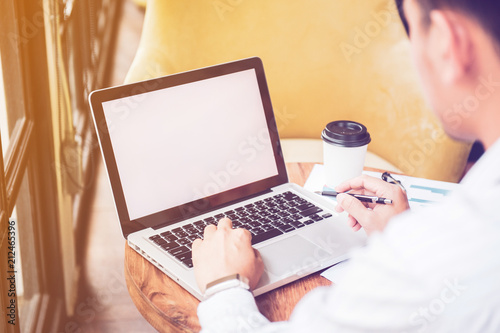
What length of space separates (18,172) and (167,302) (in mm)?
695

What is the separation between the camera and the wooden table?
93cm

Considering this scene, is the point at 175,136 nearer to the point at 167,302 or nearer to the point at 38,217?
the point at 167,302

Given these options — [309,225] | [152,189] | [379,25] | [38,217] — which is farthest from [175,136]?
[379,25]

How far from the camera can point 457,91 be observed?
0.68 metres

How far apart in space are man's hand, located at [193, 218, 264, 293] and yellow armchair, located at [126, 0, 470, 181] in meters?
0.94

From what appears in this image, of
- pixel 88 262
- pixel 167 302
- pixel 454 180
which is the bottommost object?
pixel 88 262

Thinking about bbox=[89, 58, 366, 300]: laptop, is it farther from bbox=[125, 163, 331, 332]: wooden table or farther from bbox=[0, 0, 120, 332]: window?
bbox=[0, 0, 120, 332]: window

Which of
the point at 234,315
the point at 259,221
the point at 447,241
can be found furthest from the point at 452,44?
the point at 259,221

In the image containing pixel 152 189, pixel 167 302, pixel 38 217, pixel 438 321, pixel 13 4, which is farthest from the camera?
pixel 38 217

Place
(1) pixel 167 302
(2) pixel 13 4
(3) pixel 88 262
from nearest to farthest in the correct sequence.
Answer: (1) pixel 167 302 < (2) pixel 13 4 < (3) pixel 88 262

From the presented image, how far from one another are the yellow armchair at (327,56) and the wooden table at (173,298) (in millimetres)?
900
